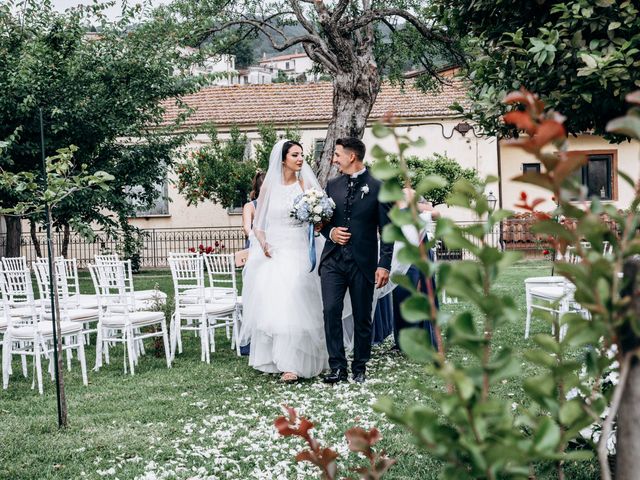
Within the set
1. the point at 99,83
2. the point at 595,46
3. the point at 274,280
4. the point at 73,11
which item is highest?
the point at 73,11

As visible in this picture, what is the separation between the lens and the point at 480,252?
4.25 ft

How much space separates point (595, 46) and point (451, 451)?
2.94 meters

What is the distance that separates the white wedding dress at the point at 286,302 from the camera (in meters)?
7.77

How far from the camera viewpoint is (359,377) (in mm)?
7469

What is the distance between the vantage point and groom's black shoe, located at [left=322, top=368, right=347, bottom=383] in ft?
24.3

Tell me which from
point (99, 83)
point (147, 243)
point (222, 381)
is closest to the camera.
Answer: point (222, 381)

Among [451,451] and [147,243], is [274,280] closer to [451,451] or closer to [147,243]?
[451,451]

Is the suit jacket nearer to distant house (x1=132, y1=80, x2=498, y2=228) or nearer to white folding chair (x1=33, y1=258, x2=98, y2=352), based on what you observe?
white folding chair (x1=33, y1=258, x2=98, y2=352)

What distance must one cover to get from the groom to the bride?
39cm

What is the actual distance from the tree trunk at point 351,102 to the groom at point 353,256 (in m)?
5.42

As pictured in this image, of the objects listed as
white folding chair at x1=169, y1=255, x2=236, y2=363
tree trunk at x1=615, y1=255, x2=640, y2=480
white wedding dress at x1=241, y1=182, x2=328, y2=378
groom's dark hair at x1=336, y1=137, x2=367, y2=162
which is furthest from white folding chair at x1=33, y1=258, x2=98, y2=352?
tree trunk at x1=615, y1=255, x2=640, y2=480

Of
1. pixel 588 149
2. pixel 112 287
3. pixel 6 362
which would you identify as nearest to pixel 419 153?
pixel 588 149

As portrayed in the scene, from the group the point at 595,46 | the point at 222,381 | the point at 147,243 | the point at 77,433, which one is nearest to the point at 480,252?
the point at 595,46

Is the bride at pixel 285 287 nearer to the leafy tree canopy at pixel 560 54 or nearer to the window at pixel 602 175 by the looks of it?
the leafy tree canopy at pixel 560 54
